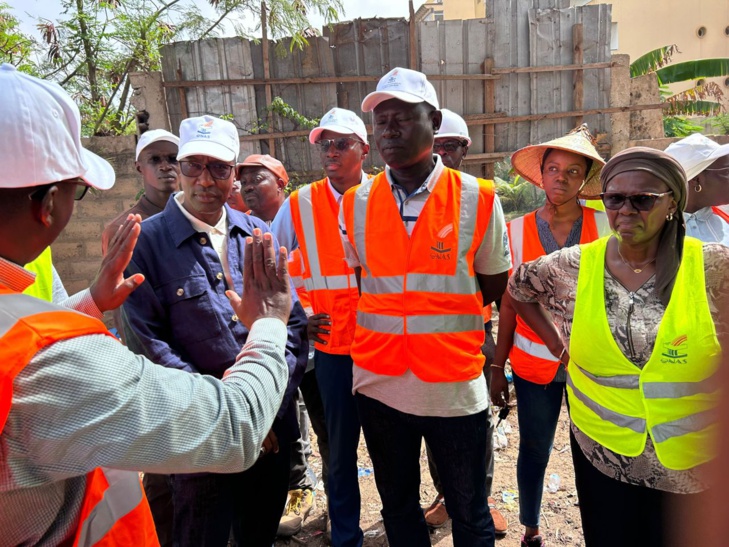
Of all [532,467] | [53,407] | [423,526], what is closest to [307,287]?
[423,526]

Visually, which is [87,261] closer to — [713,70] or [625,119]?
[625,119]

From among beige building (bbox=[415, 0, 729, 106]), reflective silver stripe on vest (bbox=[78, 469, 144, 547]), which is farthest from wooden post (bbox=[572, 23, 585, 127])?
beige building (bbox=[415, 0, 729, 106])

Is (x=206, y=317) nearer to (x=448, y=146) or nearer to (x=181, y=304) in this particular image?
(x=181, y=304)

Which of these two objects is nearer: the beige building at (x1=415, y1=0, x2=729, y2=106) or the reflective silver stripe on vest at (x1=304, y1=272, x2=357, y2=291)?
the reflective silver stripe on vest at (x1=304, y1=272, x2=357, y2=291)

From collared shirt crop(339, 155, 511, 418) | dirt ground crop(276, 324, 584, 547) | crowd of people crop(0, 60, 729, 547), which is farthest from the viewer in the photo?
dirt ground crop(276, 324, 584, 547)

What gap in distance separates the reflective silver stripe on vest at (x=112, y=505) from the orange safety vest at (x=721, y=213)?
2968mm

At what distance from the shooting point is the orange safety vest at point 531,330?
2.63 metres

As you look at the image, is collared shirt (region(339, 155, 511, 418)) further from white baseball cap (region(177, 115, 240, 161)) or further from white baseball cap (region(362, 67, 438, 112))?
white baseball cap (region(177, 115, 240, 161))

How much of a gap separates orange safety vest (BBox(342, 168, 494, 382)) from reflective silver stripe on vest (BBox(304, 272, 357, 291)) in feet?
1.73

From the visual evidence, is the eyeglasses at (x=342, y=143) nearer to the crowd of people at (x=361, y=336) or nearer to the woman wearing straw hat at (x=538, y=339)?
the crowd of people at (x=361, y=336)

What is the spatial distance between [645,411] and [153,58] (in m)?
7.84

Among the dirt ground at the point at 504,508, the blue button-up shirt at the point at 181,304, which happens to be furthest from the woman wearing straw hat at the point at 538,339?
the blue button-up shirt at the point at 181,304

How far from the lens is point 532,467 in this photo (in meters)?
2.74

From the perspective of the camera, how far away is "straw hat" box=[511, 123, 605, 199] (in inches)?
110
